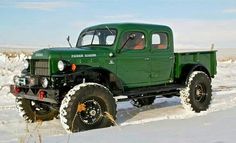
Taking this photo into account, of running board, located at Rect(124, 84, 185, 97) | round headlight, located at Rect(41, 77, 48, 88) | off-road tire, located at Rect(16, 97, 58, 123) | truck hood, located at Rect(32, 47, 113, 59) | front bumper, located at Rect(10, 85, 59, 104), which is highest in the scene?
truck hood, located at Rect(32, 47, 113, 59)

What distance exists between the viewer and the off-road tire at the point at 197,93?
36.6 feet

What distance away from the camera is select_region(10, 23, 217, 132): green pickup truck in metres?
8.51

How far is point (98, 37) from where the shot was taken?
10.2 m

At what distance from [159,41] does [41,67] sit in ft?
10.6

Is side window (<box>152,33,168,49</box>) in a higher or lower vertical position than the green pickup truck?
higher

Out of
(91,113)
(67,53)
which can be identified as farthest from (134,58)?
(91,113)

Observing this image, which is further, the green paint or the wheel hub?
the green paint

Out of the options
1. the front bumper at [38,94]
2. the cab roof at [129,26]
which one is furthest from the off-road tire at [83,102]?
the cab roof at [129,26]

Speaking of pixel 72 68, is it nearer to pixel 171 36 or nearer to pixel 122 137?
pixel 122 137

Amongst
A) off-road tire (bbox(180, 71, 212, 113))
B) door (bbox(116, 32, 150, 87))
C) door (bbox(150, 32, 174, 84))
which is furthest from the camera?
off-road tire (bbox(180, 71, 212, 113))

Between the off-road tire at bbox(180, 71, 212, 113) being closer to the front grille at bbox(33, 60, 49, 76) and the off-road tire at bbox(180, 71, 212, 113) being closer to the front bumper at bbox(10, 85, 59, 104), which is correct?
the front grille at bbox(33, 60, 49, 76)

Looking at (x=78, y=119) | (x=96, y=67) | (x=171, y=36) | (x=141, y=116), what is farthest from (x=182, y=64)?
(x=78, y=119)

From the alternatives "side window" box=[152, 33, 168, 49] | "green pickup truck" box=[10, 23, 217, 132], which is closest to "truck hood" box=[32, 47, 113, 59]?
"green pickup truck" box=[10, 23, 217, 132]

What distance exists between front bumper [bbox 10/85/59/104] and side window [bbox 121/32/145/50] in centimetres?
229
